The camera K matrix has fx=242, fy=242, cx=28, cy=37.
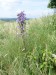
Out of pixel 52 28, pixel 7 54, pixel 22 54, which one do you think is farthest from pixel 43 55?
pixel 52 28

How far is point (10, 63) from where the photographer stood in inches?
165

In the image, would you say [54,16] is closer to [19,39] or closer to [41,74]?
[19,39]

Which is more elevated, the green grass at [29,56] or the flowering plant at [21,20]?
the flowering plant at [21,20]

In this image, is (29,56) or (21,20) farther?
(21,20)

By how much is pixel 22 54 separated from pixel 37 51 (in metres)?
0.30

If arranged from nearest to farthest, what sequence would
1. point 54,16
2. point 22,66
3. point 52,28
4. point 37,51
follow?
point 22,66 < point 37,51 < point 52,28 < point 54,16

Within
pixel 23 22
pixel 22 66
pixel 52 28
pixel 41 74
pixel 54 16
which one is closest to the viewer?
pixel 41 74

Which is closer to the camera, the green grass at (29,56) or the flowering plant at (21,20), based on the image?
the green grass at (29,56)

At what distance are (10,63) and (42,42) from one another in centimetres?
84

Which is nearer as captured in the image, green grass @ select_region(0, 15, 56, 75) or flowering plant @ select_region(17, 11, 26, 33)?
green grass @ select_region(0, 15, 56, 75)

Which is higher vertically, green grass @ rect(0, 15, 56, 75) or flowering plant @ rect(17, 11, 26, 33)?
flowering plant @ rect(17, 11, 26, 33)

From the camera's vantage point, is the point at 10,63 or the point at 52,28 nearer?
the point at 10,63

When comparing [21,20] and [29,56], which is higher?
[21,20]

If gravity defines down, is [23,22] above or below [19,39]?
above
